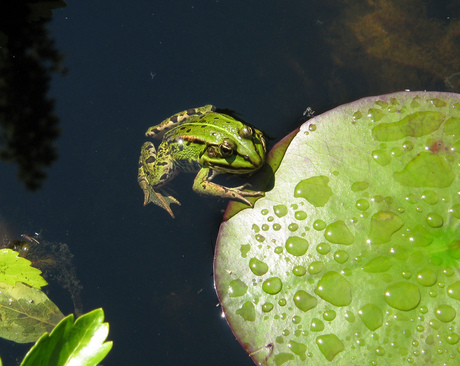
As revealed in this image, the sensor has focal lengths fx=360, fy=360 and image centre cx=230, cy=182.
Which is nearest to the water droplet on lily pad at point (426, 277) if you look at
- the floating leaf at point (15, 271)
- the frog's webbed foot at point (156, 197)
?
the frog's webbed foot at point (156, 197)

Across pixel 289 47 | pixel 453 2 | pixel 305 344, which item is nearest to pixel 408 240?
pixel 305 344

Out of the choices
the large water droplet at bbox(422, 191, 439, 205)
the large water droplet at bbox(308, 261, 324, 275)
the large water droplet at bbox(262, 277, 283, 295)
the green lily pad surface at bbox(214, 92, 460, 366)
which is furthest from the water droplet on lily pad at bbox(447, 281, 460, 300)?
the large water droplet at bbox(262, 277, 283, 295)

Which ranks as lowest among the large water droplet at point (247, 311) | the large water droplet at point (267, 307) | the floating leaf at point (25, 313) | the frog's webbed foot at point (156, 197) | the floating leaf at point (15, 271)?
the floating leaf at point (25, 313)

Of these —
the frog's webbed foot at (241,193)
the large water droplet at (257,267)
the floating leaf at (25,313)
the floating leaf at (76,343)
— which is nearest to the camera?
the floating leaf at (76,343)

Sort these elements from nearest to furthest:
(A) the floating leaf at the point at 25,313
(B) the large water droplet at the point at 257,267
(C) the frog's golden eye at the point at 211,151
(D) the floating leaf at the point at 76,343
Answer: (D) the floating leaf at the point at 76,343 → (B) the large water droplet at the point at 257,267 → (A) the floating leaf at the point at 25,313 → (C) the frog's golden eye at the point at 211,151

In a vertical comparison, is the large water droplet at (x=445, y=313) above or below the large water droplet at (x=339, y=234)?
below

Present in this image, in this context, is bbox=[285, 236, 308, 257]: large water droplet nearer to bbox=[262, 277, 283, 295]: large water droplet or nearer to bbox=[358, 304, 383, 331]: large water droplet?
bbox=[262, 277, 283, 295]: large water droplet

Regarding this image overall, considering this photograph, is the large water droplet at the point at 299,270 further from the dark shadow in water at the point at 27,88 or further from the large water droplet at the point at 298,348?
the dark shadow in water at the point at 27,88

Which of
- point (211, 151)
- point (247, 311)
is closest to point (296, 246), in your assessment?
point (247, 311)
